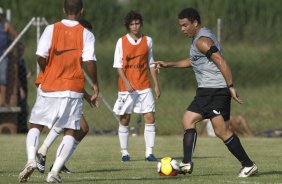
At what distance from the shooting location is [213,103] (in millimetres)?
12234

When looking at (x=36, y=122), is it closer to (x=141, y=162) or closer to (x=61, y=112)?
(x=61, y=112)

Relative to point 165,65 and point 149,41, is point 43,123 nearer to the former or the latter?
point 165,65

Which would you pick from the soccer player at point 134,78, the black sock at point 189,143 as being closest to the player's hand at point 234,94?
the black sock at point 189,143

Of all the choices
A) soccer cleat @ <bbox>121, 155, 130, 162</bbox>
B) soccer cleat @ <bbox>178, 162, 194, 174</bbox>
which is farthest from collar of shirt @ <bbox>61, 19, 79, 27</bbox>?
soccer cleat @ <bbox>121, 155, 130, 162</bbox>

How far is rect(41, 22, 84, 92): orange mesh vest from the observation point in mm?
11305

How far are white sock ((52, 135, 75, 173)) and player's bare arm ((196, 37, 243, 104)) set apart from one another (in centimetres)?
187

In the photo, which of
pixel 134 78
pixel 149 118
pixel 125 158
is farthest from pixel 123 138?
pixel 134 78

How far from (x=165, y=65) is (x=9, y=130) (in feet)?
32.6

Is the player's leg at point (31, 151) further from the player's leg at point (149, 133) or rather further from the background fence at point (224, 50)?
the background fence at point (224, 50)

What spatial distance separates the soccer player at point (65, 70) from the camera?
36.9 feet

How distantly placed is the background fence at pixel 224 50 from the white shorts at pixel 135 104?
235 inches

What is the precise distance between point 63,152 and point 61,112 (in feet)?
1.37

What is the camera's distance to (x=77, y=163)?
564 inches

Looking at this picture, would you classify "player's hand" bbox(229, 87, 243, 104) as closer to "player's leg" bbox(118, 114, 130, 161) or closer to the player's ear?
the player's ear
